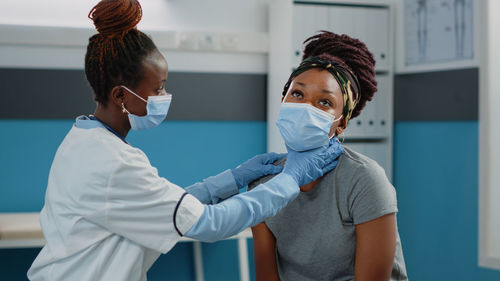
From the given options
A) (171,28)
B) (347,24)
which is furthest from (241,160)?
(347,24)

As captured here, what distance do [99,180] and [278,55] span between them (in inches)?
72.1

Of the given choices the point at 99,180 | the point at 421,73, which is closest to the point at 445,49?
the point at 421,73

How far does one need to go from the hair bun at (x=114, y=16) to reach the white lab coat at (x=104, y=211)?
241mm

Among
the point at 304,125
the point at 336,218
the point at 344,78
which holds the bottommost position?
the point at 336,218

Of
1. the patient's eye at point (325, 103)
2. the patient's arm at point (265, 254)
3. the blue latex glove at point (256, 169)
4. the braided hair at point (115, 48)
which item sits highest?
the braided hair at point (115, 48)

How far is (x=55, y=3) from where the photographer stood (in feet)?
8.96

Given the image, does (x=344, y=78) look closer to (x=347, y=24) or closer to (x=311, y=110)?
(x=311, y=110)

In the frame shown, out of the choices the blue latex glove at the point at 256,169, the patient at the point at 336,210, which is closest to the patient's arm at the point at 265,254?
the patient at the point at 336,210

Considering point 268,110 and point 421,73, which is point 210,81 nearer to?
point 268,110

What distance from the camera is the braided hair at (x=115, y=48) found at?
128cm

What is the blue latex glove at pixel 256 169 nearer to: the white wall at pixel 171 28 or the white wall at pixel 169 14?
the white wall at pixel 171 28

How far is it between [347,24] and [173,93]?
104cm

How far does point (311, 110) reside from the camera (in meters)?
1.38

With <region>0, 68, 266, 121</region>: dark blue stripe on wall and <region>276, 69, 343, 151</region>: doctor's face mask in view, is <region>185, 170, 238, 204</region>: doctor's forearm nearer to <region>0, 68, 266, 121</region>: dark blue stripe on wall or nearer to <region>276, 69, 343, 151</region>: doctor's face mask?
<region>276, 69, 343, 151</region>: doctor's face mask
